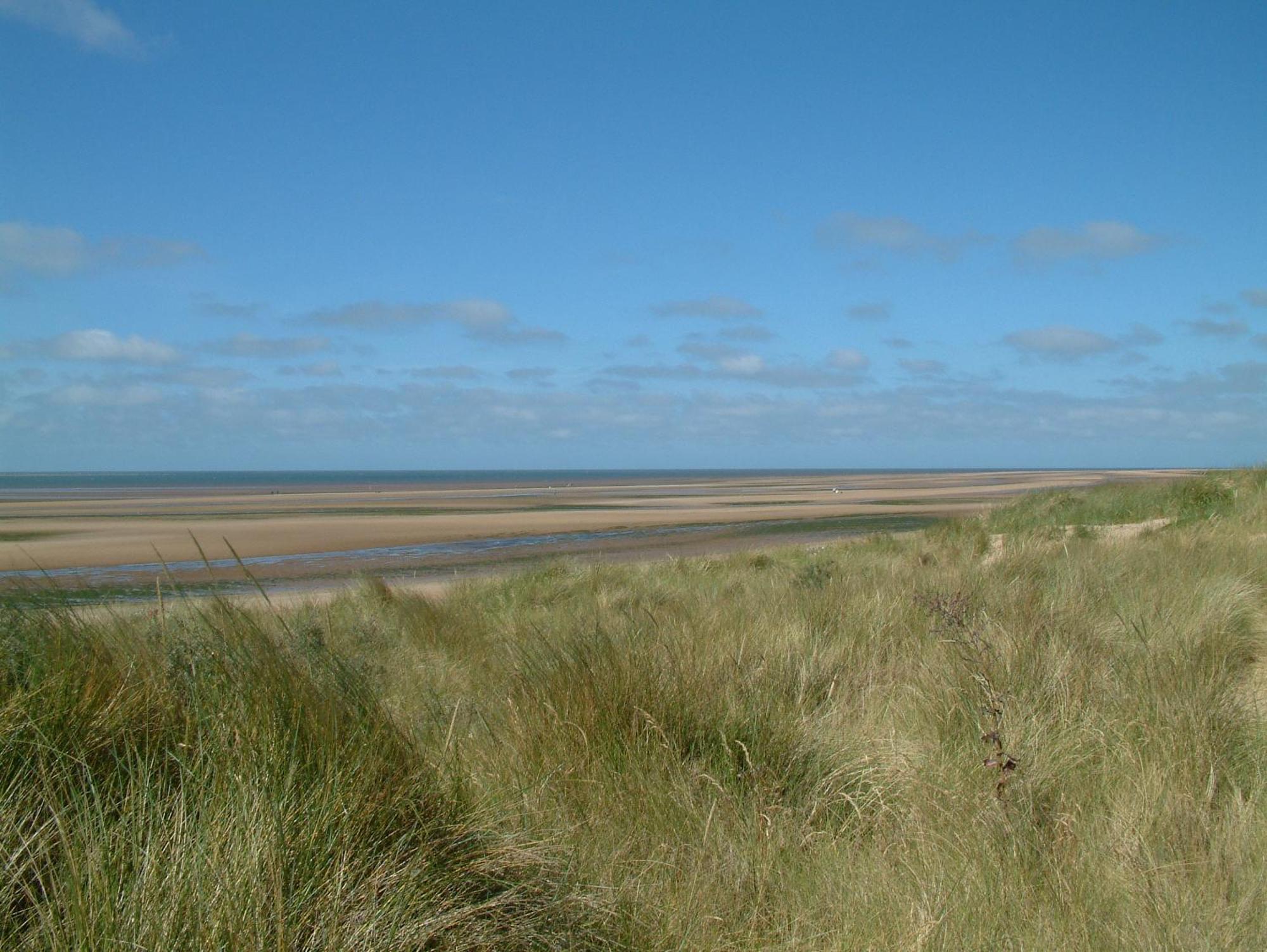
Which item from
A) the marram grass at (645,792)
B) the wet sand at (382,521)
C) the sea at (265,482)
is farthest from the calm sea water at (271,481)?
the marram grass at (645,792)

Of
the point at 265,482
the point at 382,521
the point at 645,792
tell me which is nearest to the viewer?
the point at 645,792

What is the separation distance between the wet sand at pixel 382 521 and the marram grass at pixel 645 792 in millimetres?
8504

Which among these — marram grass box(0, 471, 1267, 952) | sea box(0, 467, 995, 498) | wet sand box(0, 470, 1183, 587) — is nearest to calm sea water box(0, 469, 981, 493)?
sea box(0, 467, 995, 498)

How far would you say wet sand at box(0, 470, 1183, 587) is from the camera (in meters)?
21.9

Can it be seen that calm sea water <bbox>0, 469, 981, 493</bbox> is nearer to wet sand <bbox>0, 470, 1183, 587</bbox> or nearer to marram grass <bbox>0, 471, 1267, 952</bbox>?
wet sand <bbox>0, 470, 1183, 587</bbox>

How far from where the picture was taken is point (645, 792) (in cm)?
329

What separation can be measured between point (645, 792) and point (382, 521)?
103ft

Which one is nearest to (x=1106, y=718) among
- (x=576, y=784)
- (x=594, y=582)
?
(x=576, y=784)

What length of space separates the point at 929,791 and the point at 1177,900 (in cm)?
96

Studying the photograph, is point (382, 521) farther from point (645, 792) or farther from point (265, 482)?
point (265, 482)

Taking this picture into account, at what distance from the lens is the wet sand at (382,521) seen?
863 inches

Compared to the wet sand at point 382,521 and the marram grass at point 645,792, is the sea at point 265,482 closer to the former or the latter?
the wet sand at point 382,521

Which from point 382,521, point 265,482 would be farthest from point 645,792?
point 265,482

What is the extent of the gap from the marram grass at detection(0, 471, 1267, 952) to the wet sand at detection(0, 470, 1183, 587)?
8504mm
